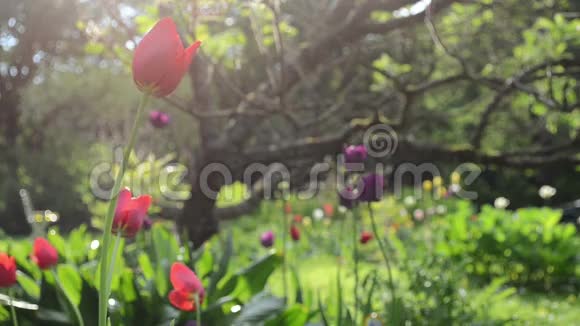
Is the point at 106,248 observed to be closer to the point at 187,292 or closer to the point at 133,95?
the point at 187,292

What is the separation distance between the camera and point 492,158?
3.95 m

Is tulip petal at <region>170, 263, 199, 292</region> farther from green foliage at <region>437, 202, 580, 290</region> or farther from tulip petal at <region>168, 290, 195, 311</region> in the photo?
green foliage at <region>437, 202, 580, 290</region>

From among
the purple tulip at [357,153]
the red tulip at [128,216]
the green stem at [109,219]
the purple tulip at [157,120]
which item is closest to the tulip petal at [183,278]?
the red tulip at [128,216]

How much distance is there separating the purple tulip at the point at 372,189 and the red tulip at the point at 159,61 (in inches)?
47.2

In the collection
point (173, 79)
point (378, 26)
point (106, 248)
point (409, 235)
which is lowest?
point (409, 235)

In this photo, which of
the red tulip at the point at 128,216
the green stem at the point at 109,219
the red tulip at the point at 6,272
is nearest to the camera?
the green stem at the point at 109,219

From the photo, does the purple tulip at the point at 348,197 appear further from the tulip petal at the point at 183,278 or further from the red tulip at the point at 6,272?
the red tulip at the point at 6,272

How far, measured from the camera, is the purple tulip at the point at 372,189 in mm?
2125

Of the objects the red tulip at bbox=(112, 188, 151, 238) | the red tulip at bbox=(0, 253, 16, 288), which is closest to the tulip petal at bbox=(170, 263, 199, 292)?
the red tulip at bbox=(112, 188, 151, 238)

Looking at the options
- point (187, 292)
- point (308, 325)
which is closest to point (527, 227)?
point (308, 325)

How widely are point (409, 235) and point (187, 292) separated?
685 cm

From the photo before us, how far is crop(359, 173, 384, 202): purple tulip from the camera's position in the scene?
6.97 feet

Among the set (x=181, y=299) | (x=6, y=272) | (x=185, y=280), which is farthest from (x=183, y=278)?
(x=6, y=272)

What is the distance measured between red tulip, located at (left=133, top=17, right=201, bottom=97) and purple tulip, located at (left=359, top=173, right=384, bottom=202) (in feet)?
3.93
